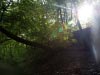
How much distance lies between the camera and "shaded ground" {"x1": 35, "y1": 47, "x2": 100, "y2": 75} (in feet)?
36.7

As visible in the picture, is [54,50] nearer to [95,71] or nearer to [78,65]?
A: [78,65]

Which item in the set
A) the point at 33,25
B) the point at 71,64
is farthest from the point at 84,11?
the point at 71,64

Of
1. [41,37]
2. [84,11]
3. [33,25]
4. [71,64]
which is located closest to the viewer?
[71,64]

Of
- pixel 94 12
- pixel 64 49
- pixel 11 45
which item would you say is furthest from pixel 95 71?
pixel 11 45

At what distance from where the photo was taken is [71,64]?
43.0 feet

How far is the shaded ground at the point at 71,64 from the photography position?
11.2 m

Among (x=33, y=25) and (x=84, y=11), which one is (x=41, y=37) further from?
(x=84, y=11)

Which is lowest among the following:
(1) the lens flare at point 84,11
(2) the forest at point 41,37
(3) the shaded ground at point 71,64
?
(3) the shaded ground at point 71,64

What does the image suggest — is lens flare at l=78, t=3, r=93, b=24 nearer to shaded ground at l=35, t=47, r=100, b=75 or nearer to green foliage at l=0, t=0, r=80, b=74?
green foliage at l=0, t=0, r=80, b=74

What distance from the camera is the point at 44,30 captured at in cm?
1686

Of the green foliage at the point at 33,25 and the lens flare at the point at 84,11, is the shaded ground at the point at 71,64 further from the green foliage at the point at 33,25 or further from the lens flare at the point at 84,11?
the lens flare at the point at 84,11

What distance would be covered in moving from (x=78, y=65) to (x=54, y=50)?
4.09 m

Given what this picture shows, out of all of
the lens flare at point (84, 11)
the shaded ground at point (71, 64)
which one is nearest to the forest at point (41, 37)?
the shaded ground at point (71, 64)

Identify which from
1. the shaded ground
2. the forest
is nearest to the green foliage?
the forest
